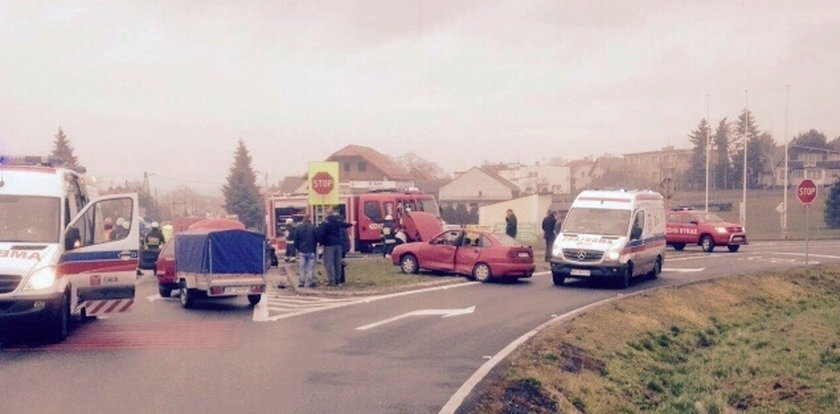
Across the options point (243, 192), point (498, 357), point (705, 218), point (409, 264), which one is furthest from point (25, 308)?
point (243, 192)

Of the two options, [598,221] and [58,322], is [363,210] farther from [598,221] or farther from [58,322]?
[58,322]

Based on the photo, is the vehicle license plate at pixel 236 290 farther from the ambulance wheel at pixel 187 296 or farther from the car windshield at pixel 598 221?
the car windshield at pixel 598 221

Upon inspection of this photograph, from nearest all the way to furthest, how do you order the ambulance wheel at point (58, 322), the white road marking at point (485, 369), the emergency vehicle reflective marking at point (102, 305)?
the white road marking at point (485, 369)
the ambulance wheel at point (58, 322)
the emergency vehicle reflective marking at point (102, 305)

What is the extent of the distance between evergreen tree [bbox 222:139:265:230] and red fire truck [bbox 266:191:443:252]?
5348 centimetres

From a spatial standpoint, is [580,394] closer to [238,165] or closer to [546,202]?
[546,202]

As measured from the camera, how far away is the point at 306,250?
21.6m

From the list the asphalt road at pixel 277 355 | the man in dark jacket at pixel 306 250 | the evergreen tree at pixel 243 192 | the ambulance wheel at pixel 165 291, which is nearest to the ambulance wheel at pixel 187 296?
the asphalt road at pixel 277 355

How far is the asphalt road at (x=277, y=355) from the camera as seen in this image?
9461 millimetres

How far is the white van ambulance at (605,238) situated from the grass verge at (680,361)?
1.51 m

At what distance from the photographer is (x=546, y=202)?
6062 centimetres

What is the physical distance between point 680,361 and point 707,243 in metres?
22.5

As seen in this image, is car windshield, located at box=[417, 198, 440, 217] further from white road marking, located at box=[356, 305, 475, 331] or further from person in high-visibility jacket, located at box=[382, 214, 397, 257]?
white road marking, located at box=[356, 305, 475, 331]

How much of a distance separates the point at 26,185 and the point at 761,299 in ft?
63.2

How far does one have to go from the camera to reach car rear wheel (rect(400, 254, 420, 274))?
81.8ft
